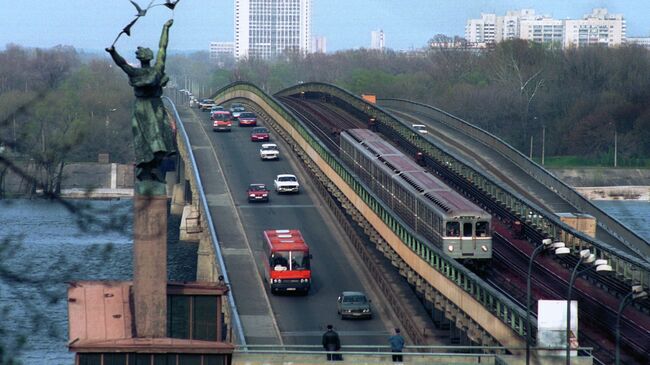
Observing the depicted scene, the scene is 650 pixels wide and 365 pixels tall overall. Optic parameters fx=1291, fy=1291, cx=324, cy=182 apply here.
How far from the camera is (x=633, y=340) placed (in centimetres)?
3081

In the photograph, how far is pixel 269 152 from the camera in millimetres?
76688

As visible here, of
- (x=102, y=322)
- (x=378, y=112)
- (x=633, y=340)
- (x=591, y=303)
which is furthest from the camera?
(x=378, y=112)

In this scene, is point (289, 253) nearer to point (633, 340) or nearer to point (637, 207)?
Answer: point (633, 340)

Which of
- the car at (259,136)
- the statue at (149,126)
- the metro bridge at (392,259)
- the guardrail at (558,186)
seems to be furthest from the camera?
the car at (259,136)

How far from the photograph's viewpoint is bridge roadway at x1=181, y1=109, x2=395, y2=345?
39.3 meters

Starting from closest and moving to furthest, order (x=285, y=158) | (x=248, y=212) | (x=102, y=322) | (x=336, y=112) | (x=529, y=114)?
(x=102, y=322) → (x=248, y=212) → (x=285, y=158) → (x=336, y=112) → (x=529, y=114)

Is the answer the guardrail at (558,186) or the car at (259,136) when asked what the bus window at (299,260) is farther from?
the car at (259,136)

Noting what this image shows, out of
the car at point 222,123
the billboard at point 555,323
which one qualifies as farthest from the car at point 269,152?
the billboard at point 555,323

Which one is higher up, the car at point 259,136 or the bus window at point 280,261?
the car at point 259,136

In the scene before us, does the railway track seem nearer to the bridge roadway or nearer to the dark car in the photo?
the bridge roadway

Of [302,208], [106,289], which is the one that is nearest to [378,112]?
[302,208]

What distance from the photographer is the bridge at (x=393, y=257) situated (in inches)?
1297

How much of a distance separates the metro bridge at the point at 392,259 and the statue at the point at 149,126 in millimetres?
7243

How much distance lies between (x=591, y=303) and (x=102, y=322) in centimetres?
2148
